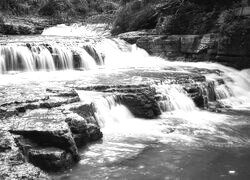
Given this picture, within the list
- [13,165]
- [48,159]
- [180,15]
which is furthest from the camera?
[180,15]

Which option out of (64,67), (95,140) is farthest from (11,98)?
(64,67)

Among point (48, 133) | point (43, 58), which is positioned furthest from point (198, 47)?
point (48, 133)

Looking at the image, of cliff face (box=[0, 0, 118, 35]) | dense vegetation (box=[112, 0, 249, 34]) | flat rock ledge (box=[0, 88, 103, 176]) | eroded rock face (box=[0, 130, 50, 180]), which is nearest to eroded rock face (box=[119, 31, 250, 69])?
dense vegetation (box=[112, 0, 249, 34])

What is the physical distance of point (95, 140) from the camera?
7871mm

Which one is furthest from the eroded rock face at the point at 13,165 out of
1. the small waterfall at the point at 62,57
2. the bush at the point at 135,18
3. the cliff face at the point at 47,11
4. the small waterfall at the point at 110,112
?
the cliff face at the point at 47,11

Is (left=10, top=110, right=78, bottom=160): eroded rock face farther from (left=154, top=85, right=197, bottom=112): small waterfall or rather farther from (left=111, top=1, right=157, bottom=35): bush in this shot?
(left=111, top=1, right=157, bottom=35): bush

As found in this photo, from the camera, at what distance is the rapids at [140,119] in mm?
6645

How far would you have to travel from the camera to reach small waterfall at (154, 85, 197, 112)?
1076cm

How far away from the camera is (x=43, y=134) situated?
6.57 metres

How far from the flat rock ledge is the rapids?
11.5 inches

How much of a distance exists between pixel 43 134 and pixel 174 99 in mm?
5373

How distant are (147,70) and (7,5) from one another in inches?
802

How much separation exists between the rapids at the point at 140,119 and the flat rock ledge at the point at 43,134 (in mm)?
293

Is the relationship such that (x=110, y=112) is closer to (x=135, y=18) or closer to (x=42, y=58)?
(x=42, y=58)
